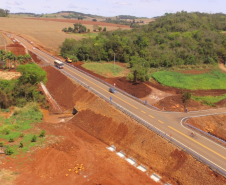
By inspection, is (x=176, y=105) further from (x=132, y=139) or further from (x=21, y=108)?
(x=21, y=108)

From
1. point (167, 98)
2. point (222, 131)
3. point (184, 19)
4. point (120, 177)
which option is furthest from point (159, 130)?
point (184, 19)

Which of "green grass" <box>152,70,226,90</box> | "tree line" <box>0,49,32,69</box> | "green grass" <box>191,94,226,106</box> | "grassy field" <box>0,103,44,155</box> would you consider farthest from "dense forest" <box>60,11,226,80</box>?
"grassy field" <box>0,103,44,155</box>

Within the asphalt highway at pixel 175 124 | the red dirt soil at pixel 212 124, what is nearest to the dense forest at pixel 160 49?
the asphalt highway at pixel 175 124

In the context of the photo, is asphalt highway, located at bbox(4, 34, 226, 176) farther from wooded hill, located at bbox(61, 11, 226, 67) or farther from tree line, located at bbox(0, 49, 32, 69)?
tree line, located at bbox(0, 49, 32, 69)

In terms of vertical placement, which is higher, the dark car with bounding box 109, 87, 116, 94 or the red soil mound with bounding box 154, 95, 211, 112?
the dark car with bounding box 109, 87, 116, 94

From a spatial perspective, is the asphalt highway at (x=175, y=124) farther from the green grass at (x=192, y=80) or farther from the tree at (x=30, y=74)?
the green grass at (x=192, y=80)

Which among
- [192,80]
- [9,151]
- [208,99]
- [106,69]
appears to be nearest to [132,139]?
[9,151]
